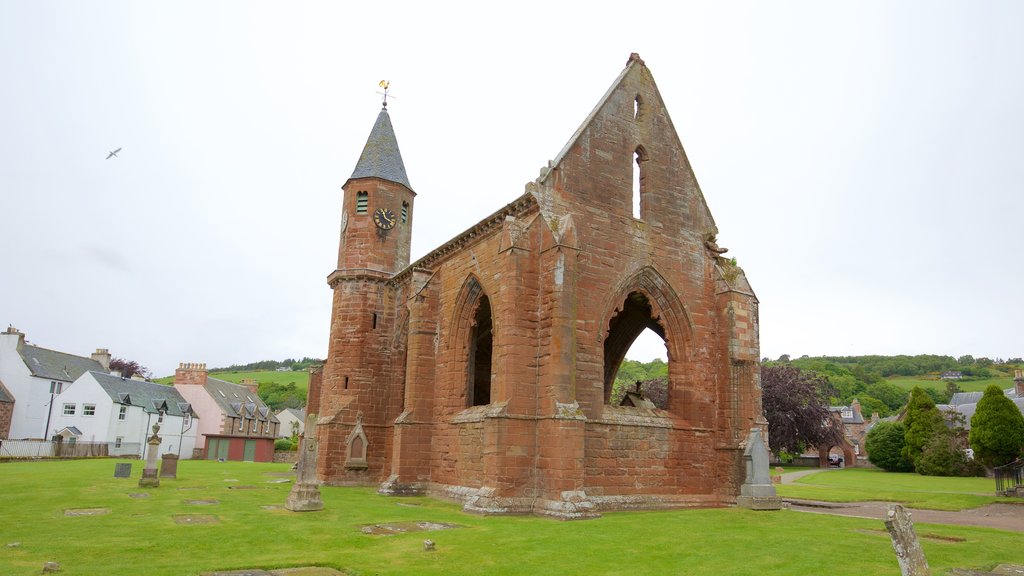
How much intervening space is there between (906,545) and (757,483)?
11292mm

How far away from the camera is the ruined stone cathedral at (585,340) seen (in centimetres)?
1442

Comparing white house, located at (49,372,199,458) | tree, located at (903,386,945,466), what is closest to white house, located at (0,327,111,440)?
white house, located at (49,372,199,458)

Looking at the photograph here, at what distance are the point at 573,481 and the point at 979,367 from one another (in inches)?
6125

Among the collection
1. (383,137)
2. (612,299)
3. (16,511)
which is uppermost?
(383,137)

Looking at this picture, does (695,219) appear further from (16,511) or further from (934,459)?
(934,459)

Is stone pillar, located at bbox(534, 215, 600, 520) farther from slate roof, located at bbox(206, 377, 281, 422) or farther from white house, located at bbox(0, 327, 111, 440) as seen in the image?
slate roof, located at bbox(206, 377, 281, 422)

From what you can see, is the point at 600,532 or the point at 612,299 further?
the point at 612,299

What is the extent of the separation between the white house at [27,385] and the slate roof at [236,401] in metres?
12.6

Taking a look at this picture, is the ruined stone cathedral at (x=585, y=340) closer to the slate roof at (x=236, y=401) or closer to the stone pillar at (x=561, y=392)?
the stone pillar at (x=561, y=392)

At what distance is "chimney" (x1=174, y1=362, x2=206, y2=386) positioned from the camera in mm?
56188

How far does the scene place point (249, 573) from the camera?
7.77 meters

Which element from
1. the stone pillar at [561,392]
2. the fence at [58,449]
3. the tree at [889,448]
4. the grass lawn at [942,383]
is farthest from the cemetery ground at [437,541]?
the grass lawn at [942,383]

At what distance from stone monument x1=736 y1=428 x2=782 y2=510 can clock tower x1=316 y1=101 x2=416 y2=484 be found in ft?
42.5

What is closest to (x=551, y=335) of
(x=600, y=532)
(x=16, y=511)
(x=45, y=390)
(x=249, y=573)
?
(x=600, y=532)
